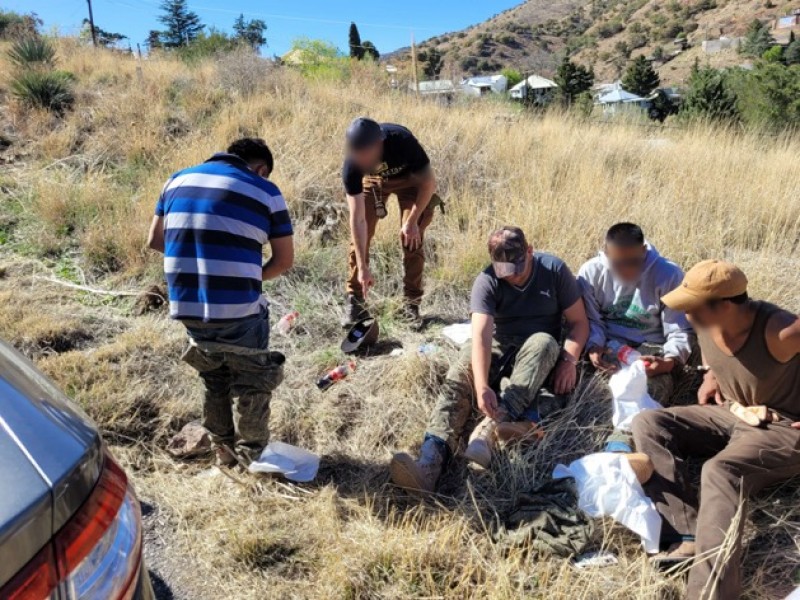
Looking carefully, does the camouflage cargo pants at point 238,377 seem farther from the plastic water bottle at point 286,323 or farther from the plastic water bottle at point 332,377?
the plastic water bottle at point 286,323

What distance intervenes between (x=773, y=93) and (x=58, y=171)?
46.5ft

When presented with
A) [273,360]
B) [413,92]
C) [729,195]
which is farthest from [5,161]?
Result: [729,195]

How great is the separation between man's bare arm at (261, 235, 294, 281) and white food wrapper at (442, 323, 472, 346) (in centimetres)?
133

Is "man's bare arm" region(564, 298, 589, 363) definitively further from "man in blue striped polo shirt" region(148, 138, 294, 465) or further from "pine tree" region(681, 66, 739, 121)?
"pine tree" region(681, 66, 739, 121)

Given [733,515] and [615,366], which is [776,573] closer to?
[733,515]

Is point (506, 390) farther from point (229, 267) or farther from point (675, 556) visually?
point (229, 267)

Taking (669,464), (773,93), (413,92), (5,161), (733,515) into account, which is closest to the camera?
(733,515)

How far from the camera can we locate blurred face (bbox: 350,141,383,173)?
12.4 ft

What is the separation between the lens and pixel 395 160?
13.2 ft

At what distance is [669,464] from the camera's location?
257 centimetres

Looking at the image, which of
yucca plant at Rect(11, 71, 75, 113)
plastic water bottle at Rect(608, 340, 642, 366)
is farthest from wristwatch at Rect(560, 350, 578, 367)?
yucca plant at Rect(11, 71, 75, 113)

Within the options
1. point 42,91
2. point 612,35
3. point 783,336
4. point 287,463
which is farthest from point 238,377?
point 612,35

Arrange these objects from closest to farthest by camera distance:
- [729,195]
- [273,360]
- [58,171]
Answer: [273,360] → [729,195] → [58,171]

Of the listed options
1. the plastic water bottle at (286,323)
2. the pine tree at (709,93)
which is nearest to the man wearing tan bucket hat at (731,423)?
the plastic water bottle at (286,323)
